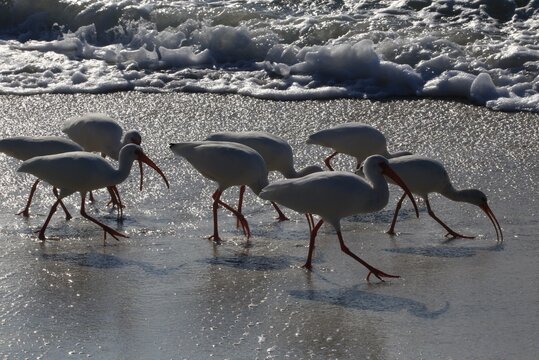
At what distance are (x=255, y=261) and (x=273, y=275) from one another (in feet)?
0.91

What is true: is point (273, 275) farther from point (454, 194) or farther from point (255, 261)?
point (454, 194)

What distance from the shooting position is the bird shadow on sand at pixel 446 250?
5.73 m

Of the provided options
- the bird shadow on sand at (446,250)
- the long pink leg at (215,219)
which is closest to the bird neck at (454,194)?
the bird shadow on sand at (446,250)

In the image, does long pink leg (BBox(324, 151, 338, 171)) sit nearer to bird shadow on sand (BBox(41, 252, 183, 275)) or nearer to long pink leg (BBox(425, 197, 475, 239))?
long pink leg (BBox(425, 197, 475, 239))

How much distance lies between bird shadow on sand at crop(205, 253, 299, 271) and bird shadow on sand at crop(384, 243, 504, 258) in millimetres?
597

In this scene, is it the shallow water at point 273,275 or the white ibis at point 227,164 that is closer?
the shallow water at point 273,275

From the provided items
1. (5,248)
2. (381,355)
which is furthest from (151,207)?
(381,355)

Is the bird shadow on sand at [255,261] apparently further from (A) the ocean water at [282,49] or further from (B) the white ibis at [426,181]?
(A) the ocean water at [282,49]

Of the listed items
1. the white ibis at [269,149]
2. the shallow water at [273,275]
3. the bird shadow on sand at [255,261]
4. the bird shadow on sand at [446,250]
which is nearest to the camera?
the shallow water at [273,275]

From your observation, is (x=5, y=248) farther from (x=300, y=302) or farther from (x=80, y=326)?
(x=300, y=302)

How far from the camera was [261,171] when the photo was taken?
609 centimetres

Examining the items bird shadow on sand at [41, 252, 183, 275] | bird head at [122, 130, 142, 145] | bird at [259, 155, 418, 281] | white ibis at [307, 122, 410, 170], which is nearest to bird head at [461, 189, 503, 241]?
white ibis at [307, 122, 410, 170]

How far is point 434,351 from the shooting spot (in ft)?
14.0

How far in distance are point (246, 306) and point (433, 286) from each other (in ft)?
3.04
